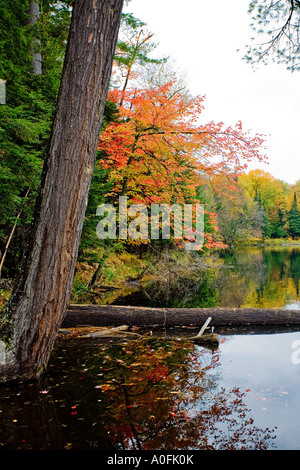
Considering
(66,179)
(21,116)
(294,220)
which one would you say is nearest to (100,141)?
(21,116)

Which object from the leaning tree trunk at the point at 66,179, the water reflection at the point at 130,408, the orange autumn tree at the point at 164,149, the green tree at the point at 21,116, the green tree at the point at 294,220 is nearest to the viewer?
the water reflection at the point at 130,408

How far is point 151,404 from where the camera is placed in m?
3.05

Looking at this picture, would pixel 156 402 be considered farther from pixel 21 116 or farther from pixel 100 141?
pixel 100 141

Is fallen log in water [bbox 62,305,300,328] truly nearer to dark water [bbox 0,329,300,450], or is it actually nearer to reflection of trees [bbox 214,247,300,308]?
dark water [bbox 0,329,300,450]

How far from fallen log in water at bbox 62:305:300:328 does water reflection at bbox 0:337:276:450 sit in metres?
1.56

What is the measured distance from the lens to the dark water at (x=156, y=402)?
248 cm

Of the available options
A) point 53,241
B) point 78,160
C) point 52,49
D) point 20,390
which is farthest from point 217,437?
point 52,49

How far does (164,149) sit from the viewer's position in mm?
8656

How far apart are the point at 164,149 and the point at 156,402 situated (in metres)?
7.01

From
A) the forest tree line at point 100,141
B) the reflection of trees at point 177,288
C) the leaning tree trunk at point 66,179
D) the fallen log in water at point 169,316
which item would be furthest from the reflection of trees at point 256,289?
the leaning tree trunk at point 66,179

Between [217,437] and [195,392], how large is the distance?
82 centimetres

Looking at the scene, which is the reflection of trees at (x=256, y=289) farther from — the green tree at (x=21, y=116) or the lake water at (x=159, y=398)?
the green tree at (x=21, y=116)

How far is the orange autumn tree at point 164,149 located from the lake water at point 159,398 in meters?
4.69
